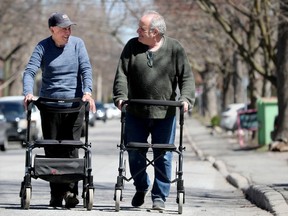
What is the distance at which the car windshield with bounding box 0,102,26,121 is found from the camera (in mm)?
34844

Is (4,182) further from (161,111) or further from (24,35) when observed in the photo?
(24,35)

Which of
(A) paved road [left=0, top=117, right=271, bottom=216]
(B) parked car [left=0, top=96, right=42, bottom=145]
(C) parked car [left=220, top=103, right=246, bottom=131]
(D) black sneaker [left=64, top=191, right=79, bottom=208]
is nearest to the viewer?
(A) paved road [left=0, top=117, right=271, bottom=216]

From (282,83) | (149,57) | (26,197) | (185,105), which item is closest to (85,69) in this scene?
(149,57)

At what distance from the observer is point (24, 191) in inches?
408

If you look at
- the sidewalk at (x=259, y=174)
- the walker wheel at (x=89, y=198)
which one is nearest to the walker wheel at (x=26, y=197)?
the walker wheel at (x=89, y=198)

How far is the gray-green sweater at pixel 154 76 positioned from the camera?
10.4m

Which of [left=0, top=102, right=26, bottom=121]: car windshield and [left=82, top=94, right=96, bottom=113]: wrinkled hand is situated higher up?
[left=82, top=94, right=96, bottom=113]: wrinkled hand

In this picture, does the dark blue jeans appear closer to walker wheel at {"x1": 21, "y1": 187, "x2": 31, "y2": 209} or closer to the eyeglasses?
the eyeglasses

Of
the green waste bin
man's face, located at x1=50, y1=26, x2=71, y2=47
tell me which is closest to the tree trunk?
the green waste bin

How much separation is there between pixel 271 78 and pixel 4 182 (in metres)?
15.8

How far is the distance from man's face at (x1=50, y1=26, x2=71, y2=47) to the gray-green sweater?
63cm

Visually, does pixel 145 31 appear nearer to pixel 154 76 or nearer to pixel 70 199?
pixel 154 76

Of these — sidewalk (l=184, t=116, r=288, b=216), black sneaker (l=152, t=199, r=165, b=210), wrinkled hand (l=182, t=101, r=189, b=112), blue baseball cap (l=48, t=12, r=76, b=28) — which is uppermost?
blue baseball cap (l=48, t=12, r=76, b=28)

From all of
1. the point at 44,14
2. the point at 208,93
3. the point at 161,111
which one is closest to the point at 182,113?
the point at 161,111
